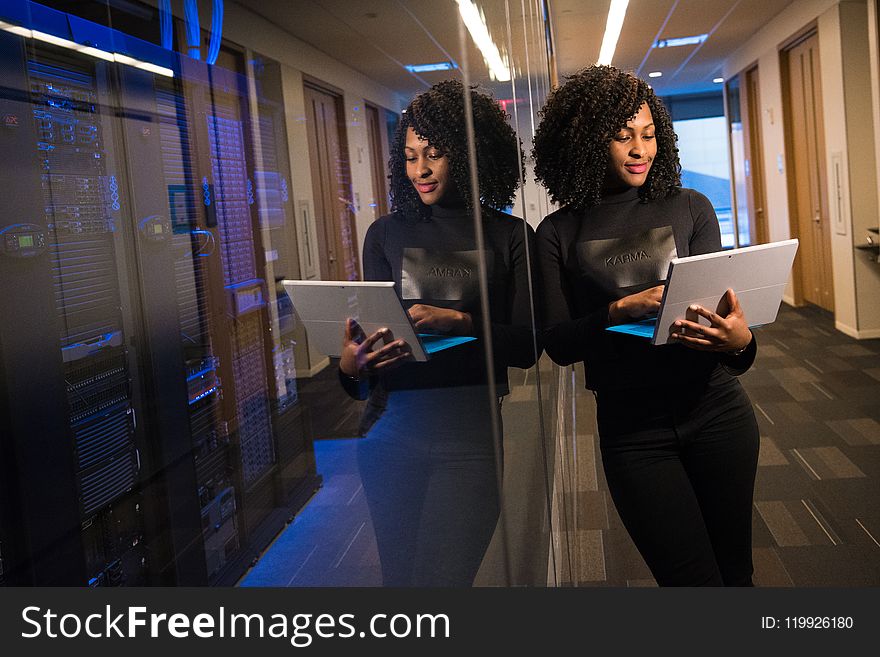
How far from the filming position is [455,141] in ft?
2.19

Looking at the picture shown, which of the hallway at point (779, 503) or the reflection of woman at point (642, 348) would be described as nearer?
the hallway at point (779, 503)

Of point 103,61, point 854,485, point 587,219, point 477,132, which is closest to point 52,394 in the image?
point 103,61

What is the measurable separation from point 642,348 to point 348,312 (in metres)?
1.00

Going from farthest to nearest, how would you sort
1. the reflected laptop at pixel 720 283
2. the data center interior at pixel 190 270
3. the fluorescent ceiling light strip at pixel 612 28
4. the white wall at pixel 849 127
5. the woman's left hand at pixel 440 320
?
the fluorescent ceiling light strip at pixel 612 28 < the white wall at pixel 849 127 < the reflected laptop at pixel 720 283 < the woman's left hand at pixel 440 320 < the data center interior at pixel 190 270

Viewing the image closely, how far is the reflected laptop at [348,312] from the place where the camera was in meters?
0.47

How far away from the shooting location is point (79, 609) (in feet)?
1.86

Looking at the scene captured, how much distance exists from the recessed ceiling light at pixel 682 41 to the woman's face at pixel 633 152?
22.7 feet

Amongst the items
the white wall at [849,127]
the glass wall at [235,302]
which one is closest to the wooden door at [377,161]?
the glass wall at [235,302]

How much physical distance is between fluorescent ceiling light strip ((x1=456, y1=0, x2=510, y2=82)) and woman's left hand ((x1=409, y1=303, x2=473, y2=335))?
26 cm

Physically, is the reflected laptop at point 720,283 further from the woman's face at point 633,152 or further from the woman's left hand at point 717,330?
the woman's face at point 633,152

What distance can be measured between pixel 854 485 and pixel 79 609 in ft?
9.66

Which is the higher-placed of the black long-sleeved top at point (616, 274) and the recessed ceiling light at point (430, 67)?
the recessed ceiling light at point (430, 67)

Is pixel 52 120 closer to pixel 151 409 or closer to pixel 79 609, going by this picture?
pixel 151 409

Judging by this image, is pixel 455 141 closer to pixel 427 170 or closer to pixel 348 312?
pixel 427 170
